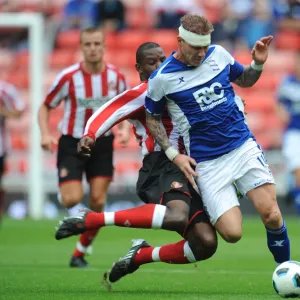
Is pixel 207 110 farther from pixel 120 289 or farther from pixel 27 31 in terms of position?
pixel 27 31

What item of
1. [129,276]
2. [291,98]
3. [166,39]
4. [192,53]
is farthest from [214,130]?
[166,39]

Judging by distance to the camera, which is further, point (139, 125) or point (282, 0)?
point (282, 0)

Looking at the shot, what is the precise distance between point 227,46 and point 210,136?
12.7 meters

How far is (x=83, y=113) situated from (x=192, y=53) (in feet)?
10.2

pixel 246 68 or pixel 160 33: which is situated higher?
pixel 246 68

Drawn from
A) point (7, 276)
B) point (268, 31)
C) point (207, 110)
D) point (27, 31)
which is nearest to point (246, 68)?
point (207, 110)

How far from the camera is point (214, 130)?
739 centimetres

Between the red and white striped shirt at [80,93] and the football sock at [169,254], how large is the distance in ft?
8.75

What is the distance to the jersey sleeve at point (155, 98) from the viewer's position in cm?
728

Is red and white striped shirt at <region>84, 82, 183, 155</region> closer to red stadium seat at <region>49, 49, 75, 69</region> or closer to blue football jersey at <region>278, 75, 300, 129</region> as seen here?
blue football jersey at <region>278, 75, 300, 129</region>

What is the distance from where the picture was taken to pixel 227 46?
19.9 meters

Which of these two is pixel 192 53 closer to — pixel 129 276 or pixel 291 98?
pixel 129 276

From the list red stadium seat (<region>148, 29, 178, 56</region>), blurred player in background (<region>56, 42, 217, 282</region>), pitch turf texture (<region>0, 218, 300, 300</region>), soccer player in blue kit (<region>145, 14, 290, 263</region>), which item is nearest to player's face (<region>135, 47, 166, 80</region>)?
blurred player in background (<region>56, 42, 217, 282</region>)

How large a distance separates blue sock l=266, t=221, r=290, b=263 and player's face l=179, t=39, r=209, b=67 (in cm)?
143
